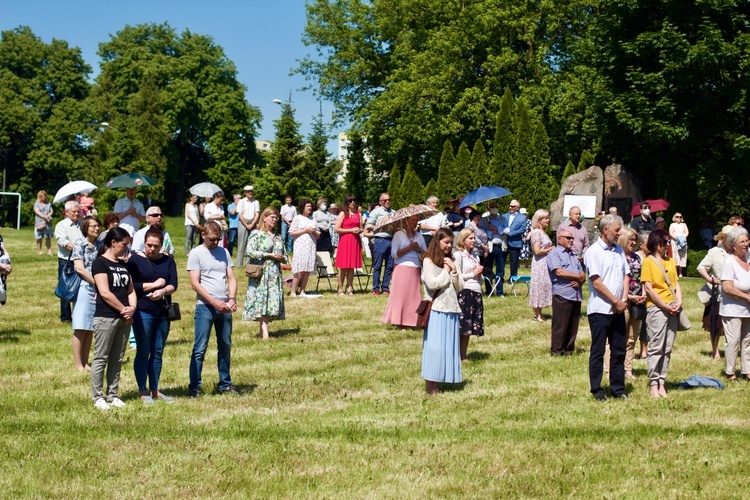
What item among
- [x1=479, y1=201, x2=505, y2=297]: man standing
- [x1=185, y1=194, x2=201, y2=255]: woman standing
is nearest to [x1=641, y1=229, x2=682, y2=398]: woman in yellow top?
[x1=479, y1=201, x2=505, y2=297]: man standing

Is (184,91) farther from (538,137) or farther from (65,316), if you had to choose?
(65,316)

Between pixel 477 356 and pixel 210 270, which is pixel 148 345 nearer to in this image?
pixel 210 270

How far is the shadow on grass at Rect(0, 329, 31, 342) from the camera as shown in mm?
15115

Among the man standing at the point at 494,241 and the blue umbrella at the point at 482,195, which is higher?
the blue umbrella at the point at 482,195

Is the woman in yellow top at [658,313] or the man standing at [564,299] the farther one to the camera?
the man standing at [564,299]

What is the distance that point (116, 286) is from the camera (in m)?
9.91

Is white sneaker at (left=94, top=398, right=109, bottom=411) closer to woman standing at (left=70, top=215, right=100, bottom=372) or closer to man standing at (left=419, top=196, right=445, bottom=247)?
woman standing at (left=70, top=215, right=100, bottom=372)

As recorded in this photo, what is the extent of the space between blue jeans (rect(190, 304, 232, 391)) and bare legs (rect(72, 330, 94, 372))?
6.97 ft

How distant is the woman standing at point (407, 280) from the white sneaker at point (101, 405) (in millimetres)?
5617

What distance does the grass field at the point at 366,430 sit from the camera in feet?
24.8

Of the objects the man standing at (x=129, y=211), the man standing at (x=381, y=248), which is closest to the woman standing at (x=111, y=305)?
the man standing at (x=129, y=211)

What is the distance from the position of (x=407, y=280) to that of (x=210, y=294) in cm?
474

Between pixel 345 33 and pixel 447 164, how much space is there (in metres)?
15.9

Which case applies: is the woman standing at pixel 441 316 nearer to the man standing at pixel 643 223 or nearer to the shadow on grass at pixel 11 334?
the shadow on grass at pixel 11 334
